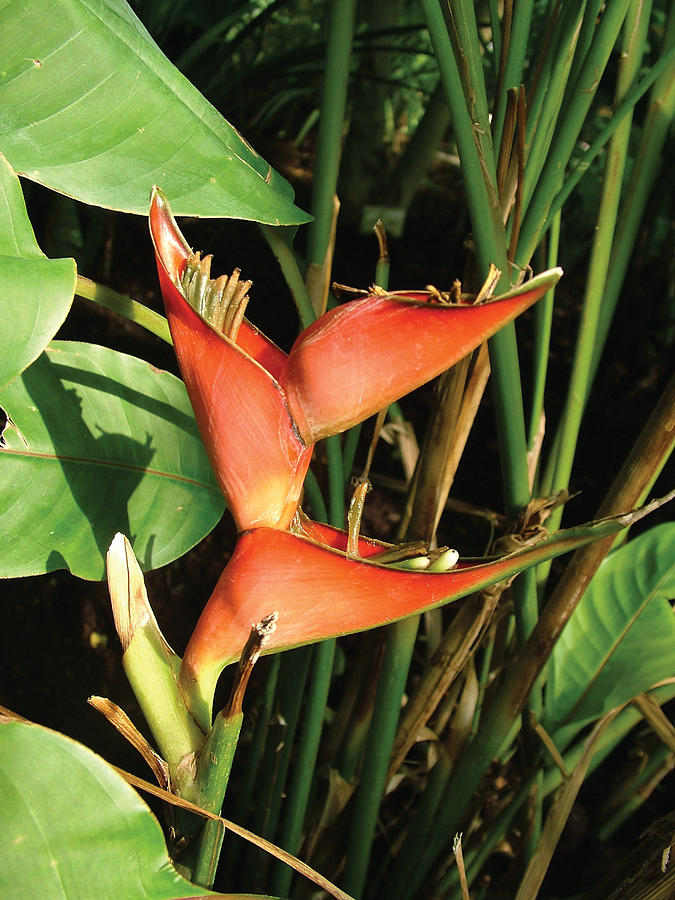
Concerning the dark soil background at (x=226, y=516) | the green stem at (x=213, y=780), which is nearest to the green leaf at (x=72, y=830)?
the green stem at (x=213, y=780)

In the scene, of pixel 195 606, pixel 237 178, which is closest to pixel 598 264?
pixel 237 178

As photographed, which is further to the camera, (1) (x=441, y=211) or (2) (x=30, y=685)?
(1) (x=441, y=211)

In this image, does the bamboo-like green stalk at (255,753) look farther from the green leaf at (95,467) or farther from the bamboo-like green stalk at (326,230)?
the green leaf at (95,467)

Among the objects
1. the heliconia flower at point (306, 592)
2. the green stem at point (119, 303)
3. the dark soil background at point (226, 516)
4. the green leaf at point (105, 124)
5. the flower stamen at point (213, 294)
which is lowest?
the dark soil background at point (226, 516)

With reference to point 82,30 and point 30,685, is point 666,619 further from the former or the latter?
point 30,685

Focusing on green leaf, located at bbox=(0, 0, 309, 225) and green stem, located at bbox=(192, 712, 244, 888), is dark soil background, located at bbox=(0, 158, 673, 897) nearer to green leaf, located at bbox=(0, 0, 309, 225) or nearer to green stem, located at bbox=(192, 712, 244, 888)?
green stem, located at bbox=(192, 712, 244, 888)
